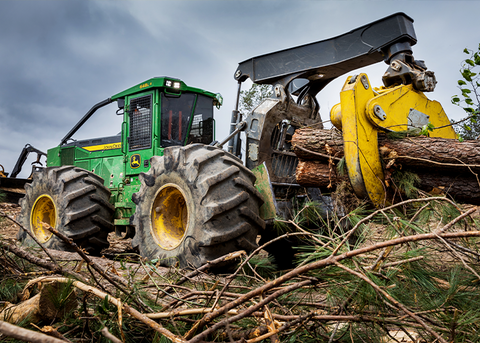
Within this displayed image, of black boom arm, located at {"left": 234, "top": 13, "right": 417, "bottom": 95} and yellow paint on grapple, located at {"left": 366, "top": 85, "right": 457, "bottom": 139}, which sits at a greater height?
black boom arm, located at {"left": 234, "top": 13, "right": 417, "bottom": 95}

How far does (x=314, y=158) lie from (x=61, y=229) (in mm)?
3023

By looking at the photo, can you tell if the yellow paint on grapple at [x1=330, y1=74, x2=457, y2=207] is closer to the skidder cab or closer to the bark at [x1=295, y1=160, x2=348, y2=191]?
the bark at [x1=295, y1=160, x2=348, y2=191]

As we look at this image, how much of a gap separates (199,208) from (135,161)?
2610 mm

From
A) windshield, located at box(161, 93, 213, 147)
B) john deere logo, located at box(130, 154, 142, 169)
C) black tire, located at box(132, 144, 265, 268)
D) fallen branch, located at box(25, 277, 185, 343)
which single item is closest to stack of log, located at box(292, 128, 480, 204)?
black tire, located at box(132, 144, 265, 268)

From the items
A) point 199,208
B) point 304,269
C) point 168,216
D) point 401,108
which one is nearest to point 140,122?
point 168,216

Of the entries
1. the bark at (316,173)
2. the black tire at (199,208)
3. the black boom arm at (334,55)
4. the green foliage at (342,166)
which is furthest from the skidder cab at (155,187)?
the black boom arm at (334,55)

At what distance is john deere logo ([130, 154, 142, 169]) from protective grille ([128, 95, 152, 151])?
0.37 ft

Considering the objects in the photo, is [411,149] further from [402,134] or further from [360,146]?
[360,146]

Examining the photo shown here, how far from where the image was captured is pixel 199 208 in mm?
3023

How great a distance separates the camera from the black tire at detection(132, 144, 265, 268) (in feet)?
9.76

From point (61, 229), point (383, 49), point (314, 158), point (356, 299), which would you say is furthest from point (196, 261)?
point (383, 49)

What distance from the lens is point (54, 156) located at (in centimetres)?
715

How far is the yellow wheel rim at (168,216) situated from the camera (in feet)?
11.5

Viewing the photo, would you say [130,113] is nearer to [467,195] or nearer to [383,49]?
[383,49]
